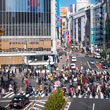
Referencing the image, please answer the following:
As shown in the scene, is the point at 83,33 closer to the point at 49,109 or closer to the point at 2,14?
the point at 2,14

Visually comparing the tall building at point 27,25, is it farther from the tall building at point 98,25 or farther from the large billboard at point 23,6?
the tall building at point 98,25

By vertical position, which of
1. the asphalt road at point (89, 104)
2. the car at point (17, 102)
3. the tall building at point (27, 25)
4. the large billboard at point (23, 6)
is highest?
the large billboard at point (23, 6)

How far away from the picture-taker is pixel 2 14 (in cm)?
6631

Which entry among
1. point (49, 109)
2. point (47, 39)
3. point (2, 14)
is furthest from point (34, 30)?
point (49, 109)

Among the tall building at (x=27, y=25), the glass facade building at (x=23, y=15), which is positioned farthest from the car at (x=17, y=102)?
the glass facade building at (x=23, y=15)

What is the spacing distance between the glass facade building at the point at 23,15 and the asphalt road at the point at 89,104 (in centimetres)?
4168

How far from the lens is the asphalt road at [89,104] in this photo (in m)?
24.0

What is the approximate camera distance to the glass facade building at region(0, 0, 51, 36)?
218 ft

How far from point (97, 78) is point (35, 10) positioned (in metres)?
34.4

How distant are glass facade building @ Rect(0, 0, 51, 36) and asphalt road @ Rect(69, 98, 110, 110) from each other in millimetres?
41676

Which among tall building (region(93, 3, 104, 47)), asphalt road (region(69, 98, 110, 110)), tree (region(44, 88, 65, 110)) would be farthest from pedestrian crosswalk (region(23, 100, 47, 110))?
tall building (region(93, 3, 104, 47))

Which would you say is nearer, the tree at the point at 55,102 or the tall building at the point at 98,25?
the tree at the point at 55,102

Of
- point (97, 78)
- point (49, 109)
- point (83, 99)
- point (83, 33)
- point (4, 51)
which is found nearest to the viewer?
point (49, 109)

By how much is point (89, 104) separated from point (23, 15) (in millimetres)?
44961
